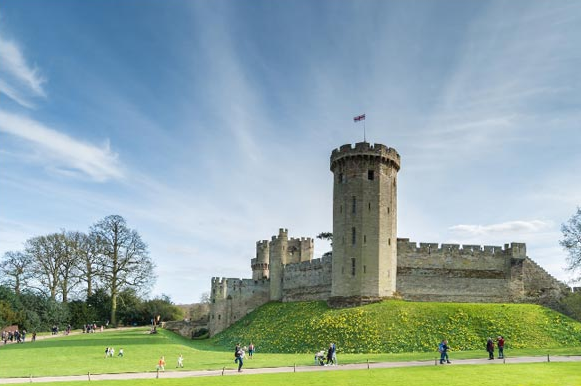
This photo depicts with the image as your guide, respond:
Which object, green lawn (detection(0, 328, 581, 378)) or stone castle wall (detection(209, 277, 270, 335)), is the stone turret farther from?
green lawn (detection(0, 328, 581, 378))

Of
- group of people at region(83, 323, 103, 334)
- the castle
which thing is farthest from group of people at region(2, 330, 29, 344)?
the castle

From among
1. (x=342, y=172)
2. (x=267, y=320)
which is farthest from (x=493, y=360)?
(x=267, y=320)

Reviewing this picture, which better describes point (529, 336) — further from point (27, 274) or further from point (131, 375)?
point (27, 274)

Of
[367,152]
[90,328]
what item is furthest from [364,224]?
[90,328]

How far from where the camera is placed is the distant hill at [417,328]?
41281 millimetres

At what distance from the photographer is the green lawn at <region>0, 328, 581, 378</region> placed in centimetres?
3109

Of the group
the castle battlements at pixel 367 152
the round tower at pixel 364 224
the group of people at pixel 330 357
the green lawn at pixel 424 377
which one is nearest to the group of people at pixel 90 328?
the round tower at pixel 364 224

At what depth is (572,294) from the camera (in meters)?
48.6

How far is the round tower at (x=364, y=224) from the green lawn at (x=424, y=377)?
73.5ft

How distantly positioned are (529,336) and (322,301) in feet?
67.0

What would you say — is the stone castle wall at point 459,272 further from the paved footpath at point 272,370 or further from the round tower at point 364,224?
the paved footpath at point 272,370

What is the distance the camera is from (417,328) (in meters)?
43.7

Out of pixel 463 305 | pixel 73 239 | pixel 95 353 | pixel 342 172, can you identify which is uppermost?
pixel 342 172

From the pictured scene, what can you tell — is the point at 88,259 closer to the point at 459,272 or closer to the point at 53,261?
the point at 53,261
